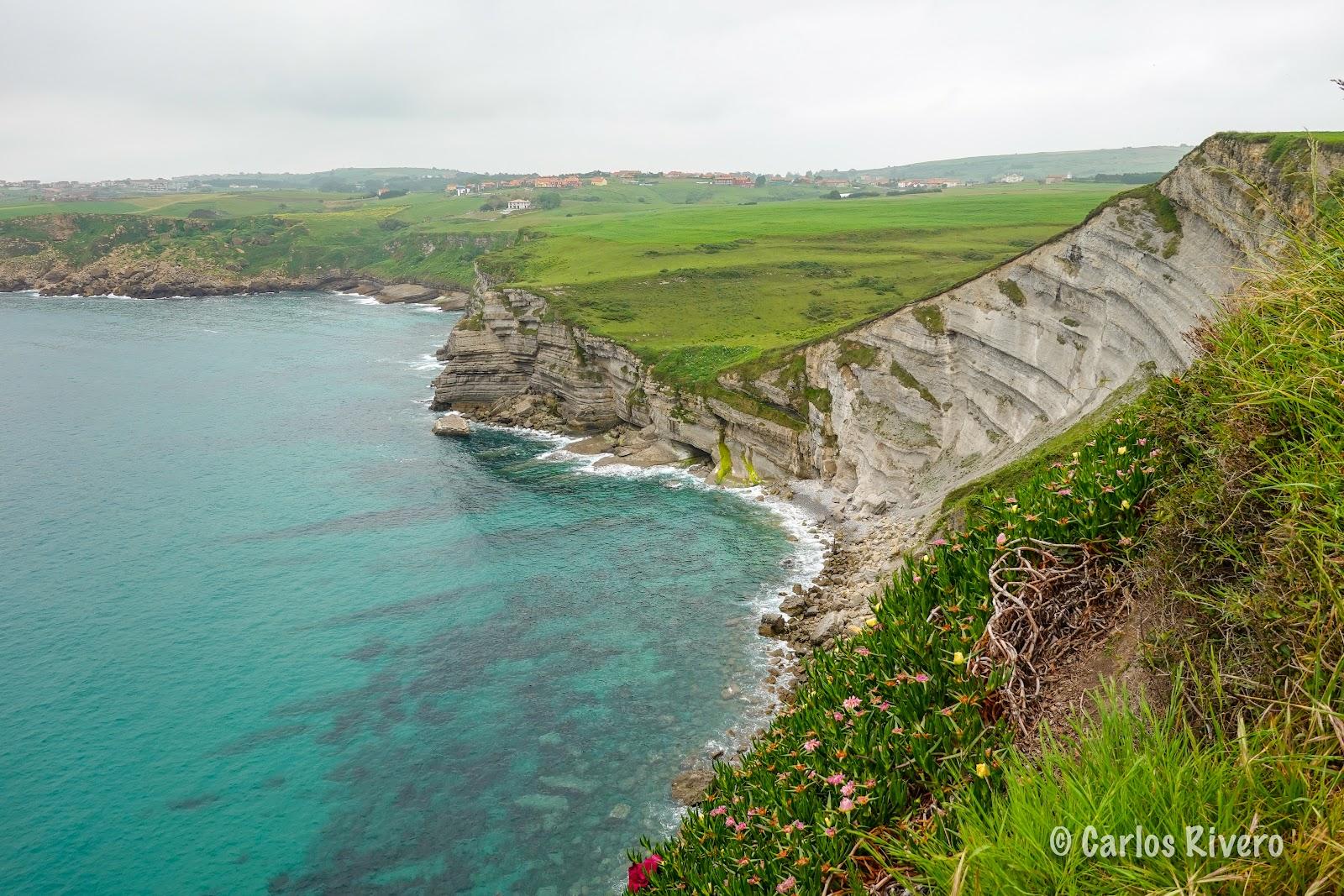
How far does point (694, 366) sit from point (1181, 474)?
58.9 metres

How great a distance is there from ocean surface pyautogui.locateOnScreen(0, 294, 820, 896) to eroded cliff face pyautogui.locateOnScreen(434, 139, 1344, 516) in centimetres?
703

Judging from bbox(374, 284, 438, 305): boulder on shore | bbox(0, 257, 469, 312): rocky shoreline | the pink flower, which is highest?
bbox(0, 257, 469, 312): rocky shoreline

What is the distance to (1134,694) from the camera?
7348 millimetres

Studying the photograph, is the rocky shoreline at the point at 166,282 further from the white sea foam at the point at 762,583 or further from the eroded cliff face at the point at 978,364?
the white sea foam at the point at 762,583

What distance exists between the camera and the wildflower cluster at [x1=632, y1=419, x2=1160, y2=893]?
7973 mm

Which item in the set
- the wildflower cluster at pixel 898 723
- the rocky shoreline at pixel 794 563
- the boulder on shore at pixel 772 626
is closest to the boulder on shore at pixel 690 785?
the rocky shoreline at pixel 794 563

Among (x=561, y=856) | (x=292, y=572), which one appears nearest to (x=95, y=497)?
(x=292, y=572)

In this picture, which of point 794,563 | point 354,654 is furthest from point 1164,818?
point 794,563

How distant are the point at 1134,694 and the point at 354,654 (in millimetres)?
35853

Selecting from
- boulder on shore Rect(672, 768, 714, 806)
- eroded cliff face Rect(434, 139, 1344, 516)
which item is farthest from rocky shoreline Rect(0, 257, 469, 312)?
boulder on shore Rect(672, 768, 714, 806)

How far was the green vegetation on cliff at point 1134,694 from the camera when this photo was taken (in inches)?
200

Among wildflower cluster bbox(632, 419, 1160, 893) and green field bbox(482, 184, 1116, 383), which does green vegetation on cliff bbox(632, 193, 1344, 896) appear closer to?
wildflower cluster bbox(632, 419, 1160, 893)

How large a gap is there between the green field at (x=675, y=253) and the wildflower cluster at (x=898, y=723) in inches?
2124

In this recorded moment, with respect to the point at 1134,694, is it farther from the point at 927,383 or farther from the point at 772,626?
the point at 927,383
